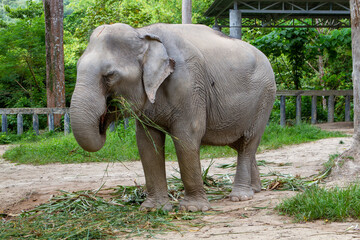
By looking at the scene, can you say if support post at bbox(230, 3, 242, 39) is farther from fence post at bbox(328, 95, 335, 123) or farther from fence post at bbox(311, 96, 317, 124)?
fence post at bbox(328, 95, 335, 123)

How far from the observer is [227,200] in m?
5.79

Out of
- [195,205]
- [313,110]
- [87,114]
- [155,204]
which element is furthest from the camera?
[313,110]

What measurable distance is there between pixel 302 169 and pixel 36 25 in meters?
14.5

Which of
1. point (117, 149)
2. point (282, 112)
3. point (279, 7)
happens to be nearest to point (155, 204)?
point (117, 149)

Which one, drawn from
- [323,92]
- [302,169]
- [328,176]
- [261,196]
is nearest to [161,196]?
[261,196]

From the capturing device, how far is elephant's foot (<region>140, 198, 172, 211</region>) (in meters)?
5.16

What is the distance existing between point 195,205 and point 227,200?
0.80m

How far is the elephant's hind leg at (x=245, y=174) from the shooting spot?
5.70m

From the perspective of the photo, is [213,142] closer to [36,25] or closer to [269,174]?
[269,174]

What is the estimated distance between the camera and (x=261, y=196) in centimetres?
577

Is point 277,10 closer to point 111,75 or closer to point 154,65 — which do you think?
point 154,65

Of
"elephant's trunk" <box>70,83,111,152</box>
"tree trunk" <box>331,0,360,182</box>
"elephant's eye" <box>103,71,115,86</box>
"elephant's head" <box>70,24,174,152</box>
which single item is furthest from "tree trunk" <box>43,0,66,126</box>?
"elephant's trunk" <box>70,83,111,152</box>

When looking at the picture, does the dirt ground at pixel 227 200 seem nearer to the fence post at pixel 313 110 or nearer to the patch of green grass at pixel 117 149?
the patch of green grass at pixel 117 149

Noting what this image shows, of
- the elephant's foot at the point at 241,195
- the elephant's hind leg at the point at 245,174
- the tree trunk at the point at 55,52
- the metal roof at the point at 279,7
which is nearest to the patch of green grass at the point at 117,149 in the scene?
the elephant's hind leg at the point at 245,174
